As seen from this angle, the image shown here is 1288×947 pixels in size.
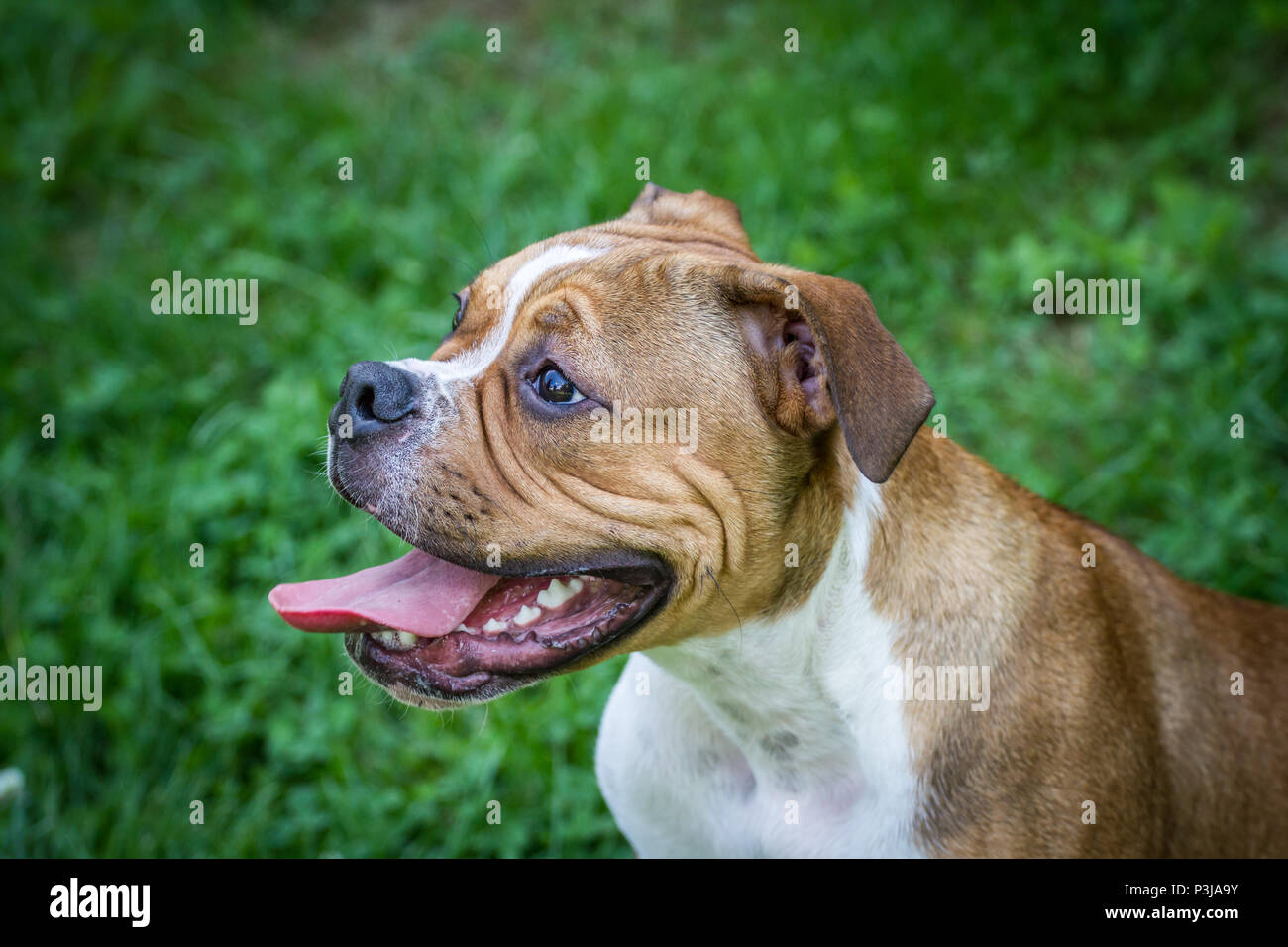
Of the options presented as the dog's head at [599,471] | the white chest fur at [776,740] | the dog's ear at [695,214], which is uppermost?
the dog's ear at [695,214]

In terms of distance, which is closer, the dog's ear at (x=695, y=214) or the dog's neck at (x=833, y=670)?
the dog's neck at (x=833, y=670)

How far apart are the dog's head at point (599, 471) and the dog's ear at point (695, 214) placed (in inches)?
25.6

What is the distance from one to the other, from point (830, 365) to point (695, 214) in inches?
49.0

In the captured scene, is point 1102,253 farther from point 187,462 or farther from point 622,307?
point 187,462

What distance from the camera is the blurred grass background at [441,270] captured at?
4.70 meters

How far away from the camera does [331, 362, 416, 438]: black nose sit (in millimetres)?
3020

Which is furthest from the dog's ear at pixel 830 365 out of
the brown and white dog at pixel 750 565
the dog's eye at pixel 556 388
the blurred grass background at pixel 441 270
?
the blurred grass background at pixel 441 270

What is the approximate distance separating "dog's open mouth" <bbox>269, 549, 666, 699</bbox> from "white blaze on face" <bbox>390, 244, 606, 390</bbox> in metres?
0.54

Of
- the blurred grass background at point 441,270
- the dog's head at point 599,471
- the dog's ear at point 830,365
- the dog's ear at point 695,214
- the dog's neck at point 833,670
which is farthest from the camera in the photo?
the blurred grass background at point 441,270

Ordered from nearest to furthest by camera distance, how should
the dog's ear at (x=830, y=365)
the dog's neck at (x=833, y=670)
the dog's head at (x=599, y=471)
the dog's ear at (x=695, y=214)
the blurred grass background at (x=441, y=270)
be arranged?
the dog's ear at (x=830, y=365)
the dog's head at (x=599, y=471)
the dog's neck at (x=833, y=670)
the dog's ear at (x=695, y=214)
the blurred grass background at (x=441, y=270)

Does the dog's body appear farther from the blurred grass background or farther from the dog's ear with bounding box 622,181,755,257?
the blurred grass background

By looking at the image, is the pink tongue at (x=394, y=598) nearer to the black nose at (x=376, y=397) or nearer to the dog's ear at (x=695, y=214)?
the black nose at (x=376, y=397)
